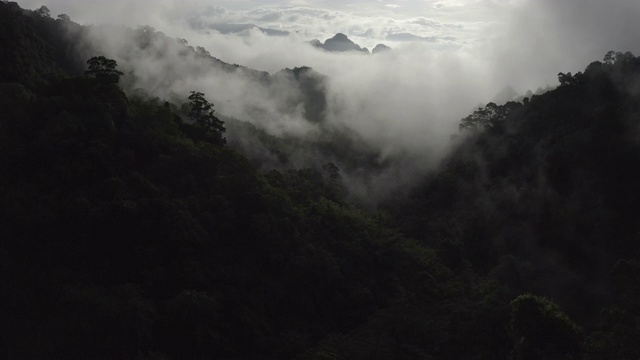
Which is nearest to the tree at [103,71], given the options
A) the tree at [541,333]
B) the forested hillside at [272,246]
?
the forested hillside at [272,246]

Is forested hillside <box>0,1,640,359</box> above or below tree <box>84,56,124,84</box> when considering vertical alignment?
below

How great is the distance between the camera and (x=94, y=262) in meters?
27.9

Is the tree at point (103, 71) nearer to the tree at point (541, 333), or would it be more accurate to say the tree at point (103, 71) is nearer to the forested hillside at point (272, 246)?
the forested hillside at point (272, 246)

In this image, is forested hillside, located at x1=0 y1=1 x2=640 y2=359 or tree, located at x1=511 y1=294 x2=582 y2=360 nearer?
tree, located at x1=511 y1=294 x2=582 y2=360

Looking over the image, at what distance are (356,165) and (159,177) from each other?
44.4 metres

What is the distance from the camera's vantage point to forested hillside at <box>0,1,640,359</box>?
78.6 ft

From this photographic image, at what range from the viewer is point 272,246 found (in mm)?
32875

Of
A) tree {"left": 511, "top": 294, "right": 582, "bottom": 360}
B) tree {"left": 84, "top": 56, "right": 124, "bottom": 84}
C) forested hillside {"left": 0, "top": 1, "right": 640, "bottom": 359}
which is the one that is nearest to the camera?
tree {"left": 511, "top": 294, "right": 582, "bottom": 360}

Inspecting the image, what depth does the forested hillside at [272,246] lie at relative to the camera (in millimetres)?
23953

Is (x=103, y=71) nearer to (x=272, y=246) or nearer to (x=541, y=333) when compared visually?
(x=272, y=246)

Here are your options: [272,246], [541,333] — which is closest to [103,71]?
[272,246]

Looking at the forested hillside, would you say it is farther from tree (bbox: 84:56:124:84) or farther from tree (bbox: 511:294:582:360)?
tree (bbox: 84:56:124:84)

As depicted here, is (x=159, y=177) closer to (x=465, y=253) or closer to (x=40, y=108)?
(x=40, y=108)

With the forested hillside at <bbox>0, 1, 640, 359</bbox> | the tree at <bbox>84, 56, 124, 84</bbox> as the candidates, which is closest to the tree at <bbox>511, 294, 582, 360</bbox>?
the forested hillside at <bbox>0, 1, 640, 359</bbox>
